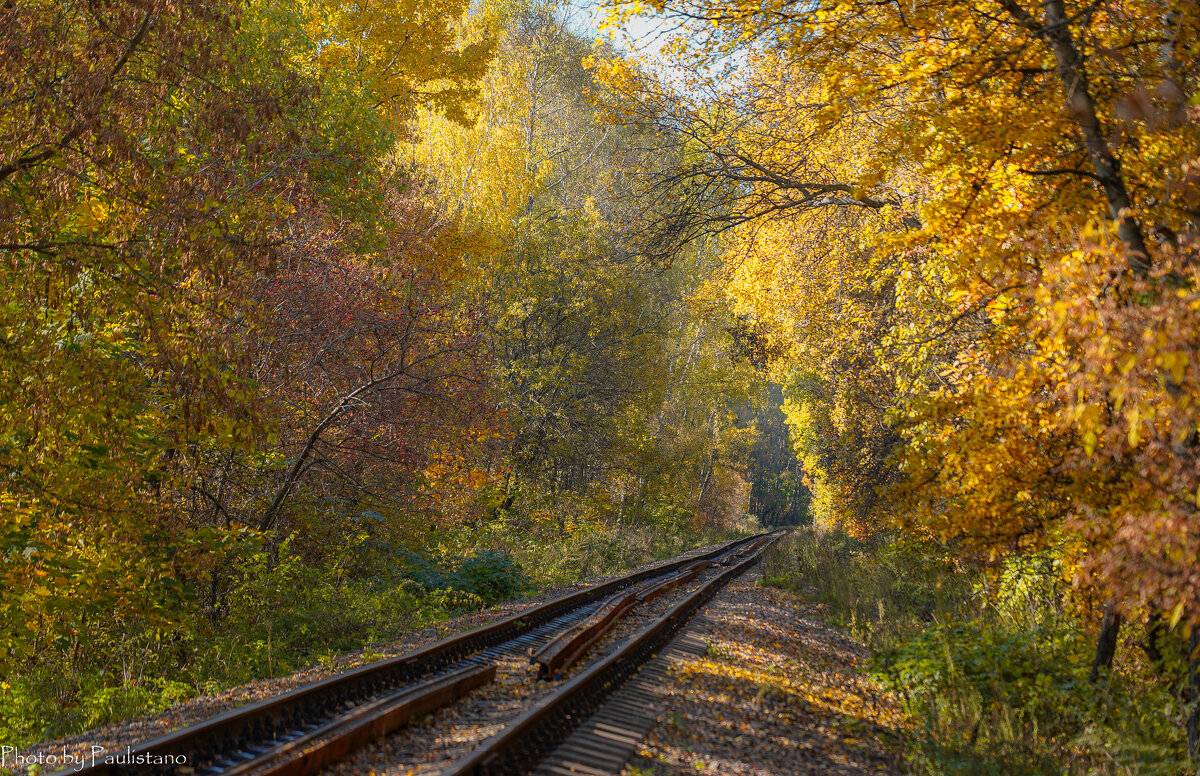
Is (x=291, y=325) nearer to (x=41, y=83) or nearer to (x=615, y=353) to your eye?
(x=41, y=83)

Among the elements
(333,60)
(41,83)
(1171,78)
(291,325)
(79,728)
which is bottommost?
(79,728)

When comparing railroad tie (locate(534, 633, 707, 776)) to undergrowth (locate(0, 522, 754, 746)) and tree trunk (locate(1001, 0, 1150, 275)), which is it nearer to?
undergrowth (locate(0, 522, 754, 746))

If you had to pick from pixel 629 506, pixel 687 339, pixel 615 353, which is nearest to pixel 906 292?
pixel 615 353

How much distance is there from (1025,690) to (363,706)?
6557 mm

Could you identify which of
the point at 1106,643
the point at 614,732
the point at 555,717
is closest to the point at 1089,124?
the point at 1106,643

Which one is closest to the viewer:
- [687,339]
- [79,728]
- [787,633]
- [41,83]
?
[41,83]

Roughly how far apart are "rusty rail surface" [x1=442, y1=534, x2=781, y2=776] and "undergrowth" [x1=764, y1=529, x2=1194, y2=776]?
2.66 metres

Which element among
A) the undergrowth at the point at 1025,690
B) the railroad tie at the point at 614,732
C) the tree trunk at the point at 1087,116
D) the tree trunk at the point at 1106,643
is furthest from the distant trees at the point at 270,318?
the tree trunk at the point at 1106,643

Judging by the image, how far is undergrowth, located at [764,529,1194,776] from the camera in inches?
238

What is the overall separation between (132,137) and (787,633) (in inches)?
395

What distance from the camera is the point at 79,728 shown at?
6.60 metres

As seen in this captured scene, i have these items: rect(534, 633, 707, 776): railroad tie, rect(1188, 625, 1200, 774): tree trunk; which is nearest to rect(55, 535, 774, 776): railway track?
rect(534, 633, 707, 776): railroad tie

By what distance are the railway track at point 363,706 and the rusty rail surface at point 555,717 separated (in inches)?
0.8

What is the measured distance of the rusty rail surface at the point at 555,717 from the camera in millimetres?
4539
